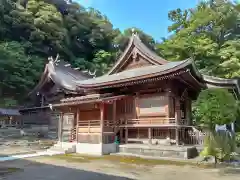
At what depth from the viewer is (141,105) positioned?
15852 millimetres

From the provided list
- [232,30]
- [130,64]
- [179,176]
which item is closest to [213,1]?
[232,30]

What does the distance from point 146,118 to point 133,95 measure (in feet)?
6.24

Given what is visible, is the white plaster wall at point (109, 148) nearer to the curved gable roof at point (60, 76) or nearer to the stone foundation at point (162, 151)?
the stone foundation at point (162, 151)

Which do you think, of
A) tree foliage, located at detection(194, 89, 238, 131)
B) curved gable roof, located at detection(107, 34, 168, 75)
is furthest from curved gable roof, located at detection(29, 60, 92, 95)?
tree foliage, located at detection(194, 89, 238, 131)

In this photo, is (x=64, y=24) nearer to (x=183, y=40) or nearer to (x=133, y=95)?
(x=183, y=40)

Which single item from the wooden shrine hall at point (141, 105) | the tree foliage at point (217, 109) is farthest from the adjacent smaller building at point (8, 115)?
the tree foliage at point (217, 109)

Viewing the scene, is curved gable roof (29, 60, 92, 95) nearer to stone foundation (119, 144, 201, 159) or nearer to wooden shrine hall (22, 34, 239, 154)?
wooden shrine hall (22, 34, 239, 154)

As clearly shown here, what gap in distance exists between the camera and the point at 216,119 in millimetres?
9859

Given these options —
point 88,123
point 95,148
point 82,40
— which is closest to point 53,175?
point 95,148

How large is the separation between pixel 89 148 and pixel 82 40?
140 feet

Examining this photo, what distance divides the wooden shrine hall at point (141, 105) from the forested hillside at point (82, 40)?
7.90 meters

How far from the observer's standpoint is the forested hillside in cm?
2444

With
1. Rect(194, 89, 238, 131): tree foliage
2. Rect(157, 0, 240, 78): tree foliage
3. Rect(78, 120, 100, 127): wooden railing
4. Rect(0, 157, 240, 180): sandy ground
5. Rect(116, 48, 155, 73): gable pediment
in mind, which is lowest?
Rect(0, 157, 240, 180): sandy ground

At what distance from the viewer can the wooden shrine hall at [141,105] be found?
1452cm
